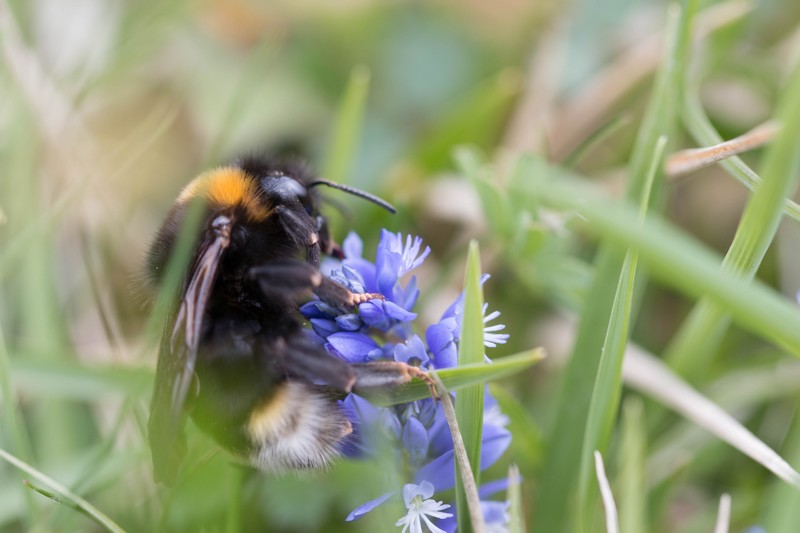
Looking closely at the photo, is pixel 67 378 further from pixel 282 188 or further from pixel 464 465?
pixel 464 465

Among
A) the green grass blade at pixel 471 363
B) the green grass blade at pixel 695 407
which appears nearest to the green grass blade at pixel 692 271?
the green grass blade at pixel 471 363

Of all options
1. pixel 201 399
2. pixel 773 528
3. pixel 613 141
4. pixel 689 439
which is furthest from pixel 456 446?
pixel 613 141

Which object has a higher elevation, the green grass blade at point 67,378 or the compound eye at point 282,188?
the compound eye at point 282,188

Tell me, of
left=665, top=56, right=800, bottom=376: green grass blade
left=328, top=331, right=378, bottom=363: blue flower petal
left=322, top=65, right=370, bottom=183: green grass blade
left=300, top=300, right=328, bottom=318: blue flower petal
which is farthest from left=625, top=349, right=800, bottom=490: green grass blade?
left=322, top=65, right=370, bottom=183: green grass blade

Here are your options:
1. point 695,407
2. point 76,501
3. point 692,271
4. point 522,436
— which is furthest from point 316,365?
point 695,407

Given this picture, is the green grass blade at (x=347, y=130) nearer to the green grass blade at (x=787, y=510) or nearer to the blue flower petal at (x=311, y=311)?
the blue flower petal at (x=311, y=311)
